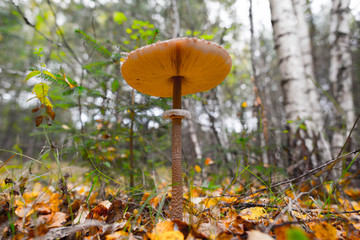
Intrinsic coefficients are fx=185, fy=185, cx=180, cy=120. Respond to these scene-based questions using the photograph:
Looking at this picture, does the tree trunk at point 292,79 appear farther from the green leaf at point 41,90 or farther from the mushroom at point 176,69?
the green leaf at point 41,90

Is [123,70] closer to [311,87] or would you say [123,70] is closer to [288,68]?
[288,68]

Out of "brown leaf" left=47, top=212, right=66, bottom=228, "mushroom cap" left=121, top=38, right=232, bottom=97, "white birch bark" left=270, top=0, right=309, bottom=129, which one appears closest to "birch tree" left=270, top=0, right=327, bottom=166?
"white birch bark" left=270, top=0, right=309, bottom=129

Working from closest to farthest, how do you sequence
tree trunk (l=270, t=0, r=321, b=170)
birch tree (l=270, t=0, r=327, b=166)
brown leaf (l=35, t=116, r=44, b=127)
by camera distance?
brown leaf (l=35, t=116, r=44, b=127) → tree trunk (l=270, t=0, r=321, b=170) → birch tree (l=270, t=0, r=327, b=166)

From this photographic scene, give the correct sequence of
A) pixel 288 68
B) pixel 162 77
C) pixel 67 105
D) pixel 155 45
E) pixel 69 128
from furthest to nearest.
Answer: pixel 288 68 < pixel 69 128 < pixel 67 105 < pixel 162 77 < pixel 155 45

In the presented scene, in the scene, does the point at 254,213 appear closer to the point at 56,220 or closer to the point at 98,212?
the point at 98,212

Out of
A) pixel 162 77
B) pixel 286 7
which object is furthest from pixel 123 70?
pixel 286 7

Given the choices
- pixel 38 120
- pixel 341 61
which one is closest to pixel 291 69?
pixel 341 61

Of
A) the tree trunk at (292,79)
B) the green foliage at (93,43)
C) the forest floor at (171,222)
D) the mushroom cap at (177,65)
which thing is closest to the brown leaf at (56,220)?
the forest floor at (171,222)

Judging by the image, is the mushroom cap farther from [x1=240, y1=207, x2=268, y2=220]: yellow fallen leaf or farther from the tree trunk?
the tree trunk
